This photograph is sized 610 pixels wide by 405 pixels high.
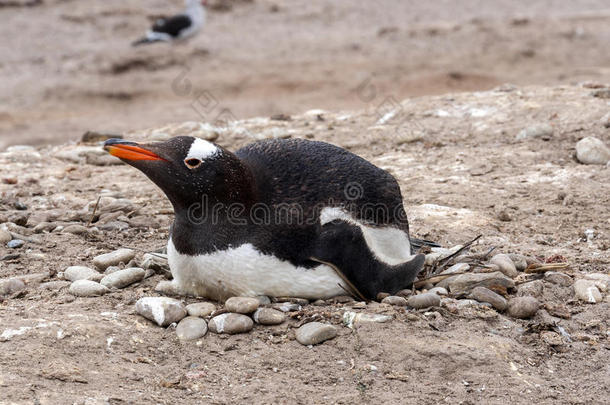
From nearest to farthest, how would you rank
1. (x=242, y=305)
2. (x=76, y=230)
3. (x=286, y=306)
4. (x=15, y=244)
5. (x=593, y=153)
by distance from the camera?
(x=242, y=305), (x=286, y=306), (x=15, y=244), (x=76, y=230), (x=593, y=153)

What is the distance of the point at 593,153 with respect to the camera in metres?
Result: 6.35

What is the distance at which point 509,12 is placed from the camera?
1917 centimetres

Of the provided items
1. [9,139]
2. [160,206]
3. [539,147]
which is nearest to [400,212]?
[160,206]

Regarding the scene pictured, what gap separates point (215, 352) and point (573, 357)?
162 centimetres

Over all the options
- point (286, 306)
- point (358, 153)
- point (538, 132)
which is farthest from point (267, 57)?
point (286, 306)

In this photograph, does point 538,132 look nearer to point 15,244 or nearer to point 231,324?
point 231,324

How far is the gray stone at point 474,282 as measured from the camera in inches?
166

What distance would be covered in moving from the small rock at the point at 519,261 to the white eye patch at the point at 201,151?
6.10 feet

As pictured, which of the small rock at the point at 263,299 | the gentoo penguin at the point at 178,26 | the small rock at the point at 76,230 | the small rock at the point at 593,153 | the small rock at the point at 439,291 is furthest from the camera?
the gentoo penguin at the point at 178,26

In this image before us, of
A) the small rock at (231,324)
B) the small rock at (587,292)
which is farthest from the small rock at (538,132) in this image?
the small rock at (231,324)

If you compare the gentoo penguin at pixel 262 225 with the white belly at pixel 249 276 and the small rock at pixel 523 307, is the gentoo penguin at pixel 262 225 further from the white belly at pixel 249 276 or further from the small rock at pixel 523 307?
the small rock at pixel 523 307

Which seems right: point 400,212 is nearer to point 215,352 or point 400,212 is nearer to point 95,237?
point 215,352

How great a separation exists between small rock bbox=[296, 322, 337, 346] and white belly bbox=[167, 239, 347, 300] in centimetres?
26

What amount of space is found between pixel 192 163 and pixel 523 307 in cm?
174
